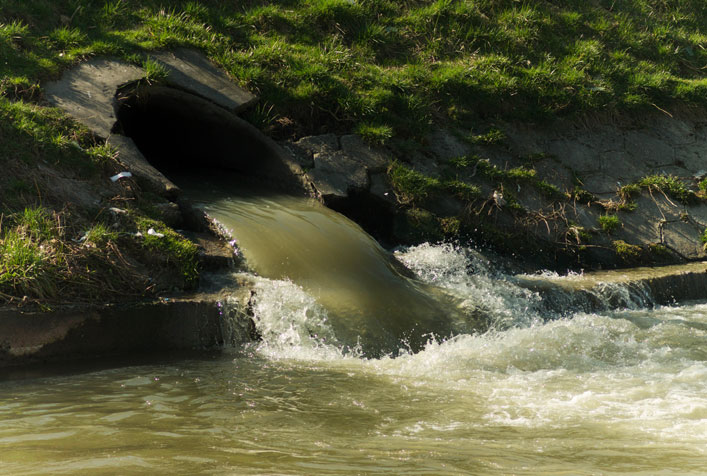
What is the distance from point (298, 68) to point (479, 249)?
306cm

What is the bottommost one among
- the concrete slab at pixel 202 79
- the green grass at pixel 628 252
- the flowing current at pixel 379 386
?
the flowing current at pixel 379 386

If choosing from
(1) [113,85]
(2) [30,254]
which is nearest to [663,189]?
(1) [113,85]

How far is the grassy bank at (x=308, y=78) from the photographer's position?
17.0 ft

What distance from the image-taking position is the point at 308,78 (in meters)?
8.25

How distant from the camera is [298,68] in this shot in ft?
27.4

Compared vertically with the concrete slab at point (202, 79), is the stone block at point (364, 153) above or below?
below

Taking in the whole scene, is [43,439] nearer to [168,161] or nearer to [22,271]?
[22,271]

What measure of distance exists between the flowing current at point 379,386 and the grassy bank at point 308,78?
897 mm

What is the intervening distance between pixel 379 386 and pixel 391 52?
6323 mm

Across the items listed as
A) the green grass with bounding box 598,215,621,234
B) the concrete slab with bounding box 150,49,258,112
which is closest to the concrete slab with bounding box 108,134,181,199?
the concrete slab with bounding box 150,49,258,112

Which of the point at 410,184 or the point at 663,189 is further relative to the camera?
the point at 663,189

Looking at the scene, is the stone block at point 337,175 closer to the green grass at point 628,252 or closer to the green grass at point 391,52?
the green grass at point 391,52

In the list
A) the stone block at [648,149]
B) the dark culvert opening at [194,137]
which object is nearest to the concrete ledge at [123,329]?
the dark culvert opening at [194,137]

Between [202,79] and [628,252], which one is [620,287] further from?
[202,79]
